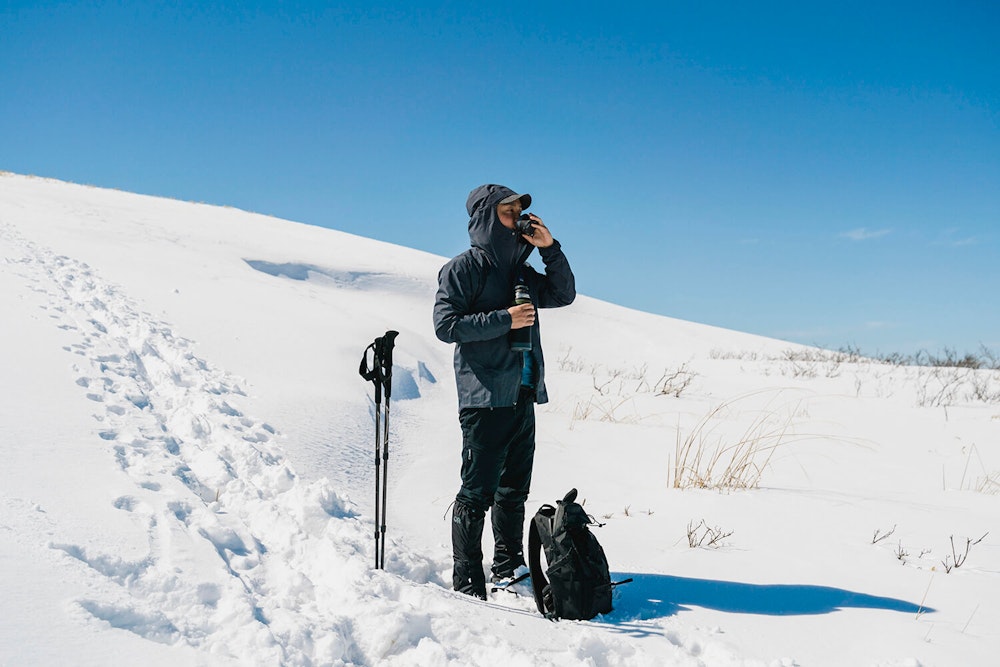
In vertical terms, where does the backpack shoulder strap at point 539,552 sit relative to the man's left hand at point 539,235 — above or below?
below

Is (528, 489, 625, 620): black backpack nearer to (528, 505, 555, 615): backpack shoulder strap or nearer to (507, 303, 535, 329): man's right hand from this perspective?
(528, 505, 555, 615): backpack shoulder strap

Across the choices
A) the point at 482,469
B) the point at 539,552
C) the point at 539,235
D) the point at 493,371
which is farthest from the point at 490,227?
the point at 539,552

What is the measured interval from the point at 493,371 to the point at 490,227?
70cm

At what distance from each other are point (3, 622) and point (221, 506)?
1.61 meters

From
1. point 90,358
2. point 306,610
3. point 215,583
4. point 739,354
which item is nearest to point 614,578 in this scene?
point 306,610

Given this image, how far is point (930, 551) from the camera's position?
12.4 feet

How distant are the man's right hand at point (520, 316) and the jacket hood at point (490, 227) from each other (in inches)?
12.7

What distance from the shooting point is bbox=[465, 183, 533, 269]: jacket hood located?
342 centimetres

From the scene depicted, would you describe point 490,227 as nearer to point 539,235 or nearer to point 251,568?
point 539,235


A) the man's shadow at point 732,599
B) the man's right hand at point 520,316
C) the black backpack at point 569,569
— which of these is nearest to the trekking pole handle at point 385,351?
the man's right hand at point 520,316

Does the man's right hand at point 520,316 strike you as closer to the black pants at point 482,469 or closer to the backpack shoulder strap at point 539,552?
the black pants at point 482,469

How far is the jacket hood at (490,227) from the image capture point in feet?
11.2

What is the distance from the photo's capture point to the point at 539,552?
3.20 metres

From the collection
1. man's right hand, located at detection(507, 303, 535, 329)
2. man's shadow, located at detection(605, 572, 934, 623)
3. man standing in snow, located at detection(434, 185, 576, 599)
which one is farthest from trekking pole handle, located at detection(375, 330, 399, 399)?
man's shadow, located at detection(605, 572, 934, 623)
